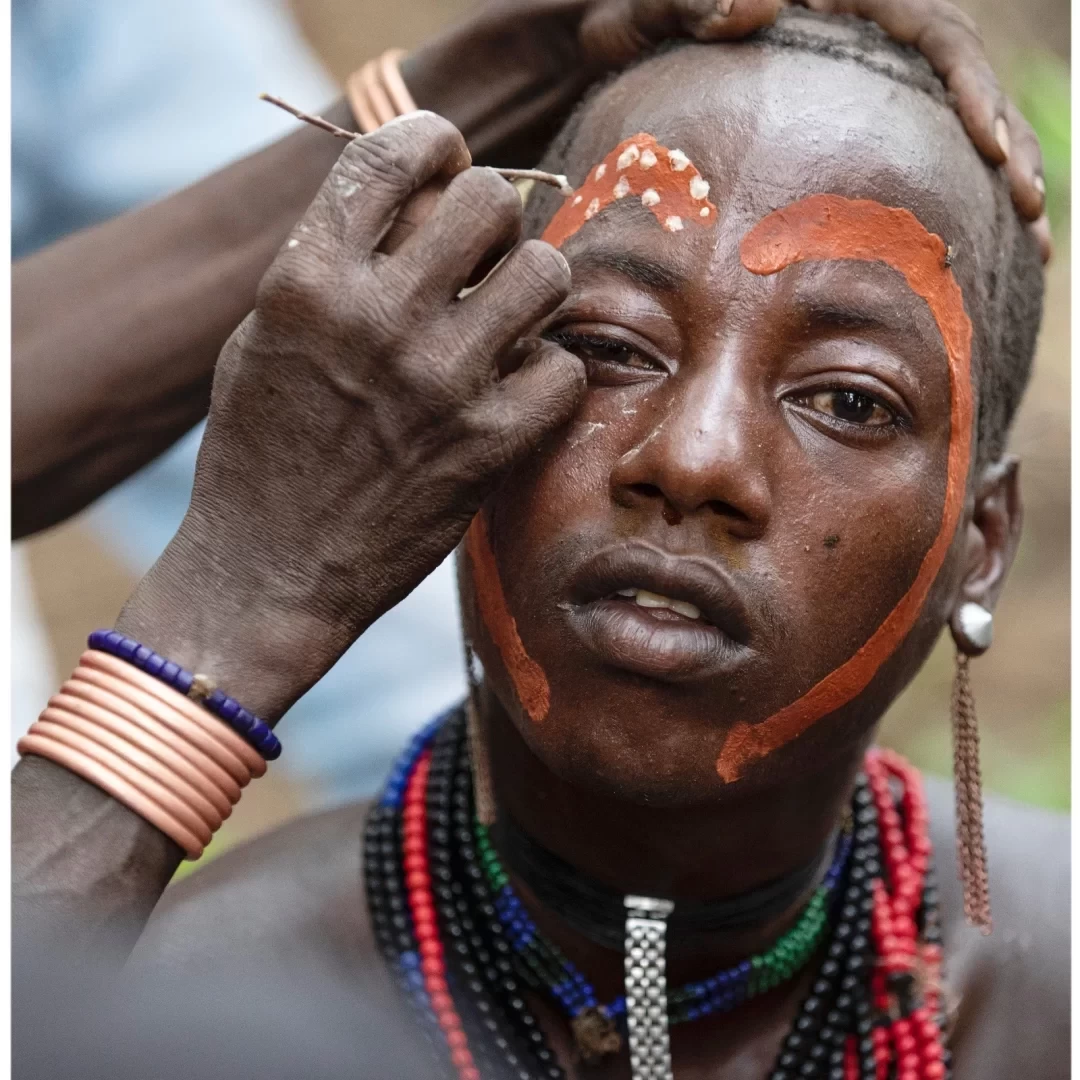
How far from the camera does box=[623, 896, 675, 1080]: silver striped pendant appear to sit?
2.47m

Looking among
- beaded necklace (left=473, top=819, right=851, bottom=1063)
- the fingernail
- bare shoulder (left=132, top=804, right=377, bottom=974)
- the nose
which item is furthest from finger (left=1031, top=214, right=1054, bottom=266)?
bare shoulder (left=132, top=804, right=377, bottom=974)

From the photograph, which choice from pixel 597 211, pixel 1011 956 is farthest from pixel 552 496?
Result: pixel 1011 956

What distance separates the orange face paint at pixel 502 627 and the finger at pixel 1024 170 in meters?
1.05

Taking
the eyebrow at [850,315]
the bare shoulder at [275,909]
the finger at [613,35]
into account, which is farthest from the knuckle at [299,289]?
the bare shoulder at [275,909]

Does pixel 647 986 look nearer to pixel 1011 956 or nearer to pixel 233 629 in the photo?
pixel 1011 956

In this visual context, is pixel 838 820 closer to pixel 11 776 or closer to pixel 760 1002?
pixel 760 1002

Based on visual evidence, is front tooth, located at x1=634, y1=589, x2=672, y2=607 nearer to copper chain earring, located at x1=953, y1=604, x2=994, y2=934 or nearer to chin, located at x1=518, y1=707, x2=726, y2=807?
chin, located at x1=518, y1=707, x2=726, y2=807

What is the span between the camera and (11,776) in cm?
200

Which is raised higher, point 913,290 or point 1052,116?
point 913,290

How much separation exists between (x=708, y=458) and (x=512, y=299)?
1.13ft

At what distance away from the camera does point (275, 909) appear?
9.25ft

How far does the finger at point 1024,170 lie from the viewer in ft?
8.07

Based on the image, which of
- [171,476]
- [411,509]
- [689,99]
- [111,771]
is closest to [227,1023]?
[111,771]

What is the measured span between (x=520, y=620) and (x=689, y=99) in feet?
2.79
